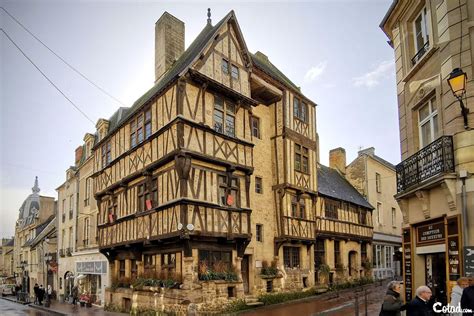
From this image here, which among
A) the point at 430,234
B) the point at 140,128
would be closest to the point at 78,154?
the point at 140,128

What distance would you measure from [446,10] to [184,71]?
8.76 meters

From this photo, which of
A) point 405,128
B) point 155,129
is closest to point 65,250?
point 155,129

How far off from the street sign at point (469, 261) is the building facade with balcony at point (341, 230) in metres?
15.3

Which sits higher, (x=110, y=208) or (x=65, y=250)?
(x=110, y=208)

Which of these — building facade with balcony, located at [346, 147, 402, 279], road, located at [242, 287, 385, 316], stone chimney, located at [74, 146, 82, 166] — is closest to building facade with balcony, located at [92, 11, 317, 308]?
road, located at [242, 287, 385, 316]

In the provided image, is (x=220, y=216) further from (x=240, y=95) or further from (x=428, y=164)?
(x=428, y=164)

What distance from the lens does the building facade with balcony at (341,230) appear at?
23281 mm

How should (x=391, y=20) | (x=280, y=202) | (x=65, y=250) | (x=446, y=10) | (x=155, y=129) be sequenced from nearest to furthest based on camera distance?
(x=446, y=10)
(x=391, y=20)
(x=155, y=129)
(x=280, y=202)
(x=65, y=250)

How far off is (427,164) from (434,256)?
203 cm

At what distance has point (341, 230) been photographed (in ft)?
81.7

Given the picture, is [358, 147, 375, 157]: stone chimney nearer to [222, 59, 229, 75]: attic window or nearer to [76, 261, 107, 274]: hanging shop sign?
[222, 59, 229, 75]: attic window

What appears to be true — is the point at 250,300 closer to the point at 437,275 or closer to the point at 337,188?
the point at 437,275

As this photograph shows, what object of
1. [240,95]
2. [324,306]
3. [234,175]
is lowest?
[324,306]

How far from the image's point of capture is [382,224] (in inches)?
1227
